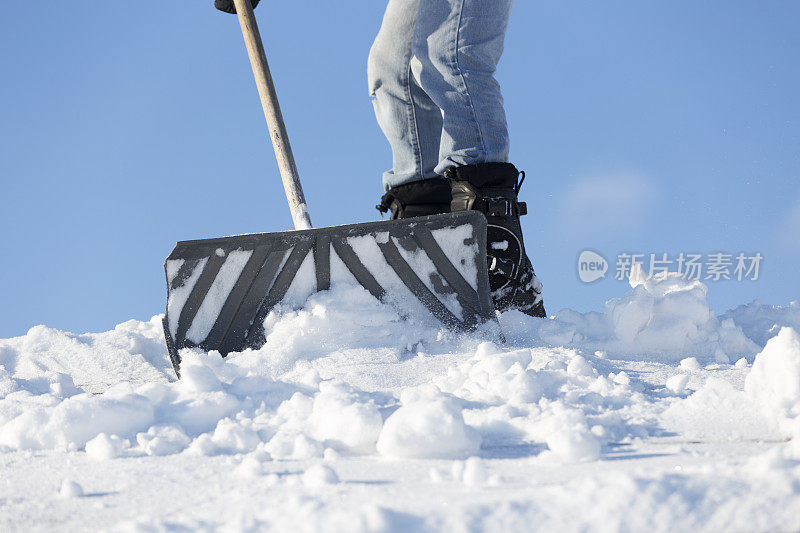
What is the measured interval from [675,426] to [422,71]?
1891 millimetres

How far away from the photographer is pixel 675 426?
3.89 feet

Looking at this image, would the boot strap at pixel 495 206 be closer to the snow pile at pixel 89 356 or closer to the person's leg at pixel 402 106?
the person's leg at pixel 402 106

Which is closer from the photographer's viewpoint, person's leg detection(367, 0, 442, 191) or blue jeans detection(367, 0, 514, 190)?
blue jeans detection(367, 0, 514, 190)

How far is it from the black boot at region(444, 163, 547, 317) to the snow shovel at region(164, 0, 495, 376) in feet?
1.30

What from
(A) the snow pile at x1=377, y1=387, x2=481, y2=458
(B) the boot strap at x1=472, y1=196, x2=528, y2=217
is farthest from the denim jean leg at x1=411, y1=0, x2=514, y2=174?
(A) the snow pile at x1=377, y1=387, x2=481, y2=458

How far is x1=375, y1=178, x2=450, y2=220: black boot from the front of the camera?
115 inches

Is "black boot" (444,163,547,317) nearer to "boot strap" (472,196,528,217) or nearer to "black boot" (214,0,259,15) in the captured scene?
"boot strap" (472,196,528,217)

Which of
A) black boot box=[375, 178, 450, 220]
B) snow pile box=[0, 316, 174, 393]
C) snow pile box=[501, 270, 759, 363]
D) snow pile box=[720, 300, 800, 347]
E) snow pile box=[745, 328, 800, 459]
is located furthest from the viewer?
black boot box=[375, 178, 450, 220]

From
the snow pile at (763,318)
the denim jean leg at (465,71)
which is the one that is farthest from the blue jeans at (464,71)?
the snow pile at (763,318)

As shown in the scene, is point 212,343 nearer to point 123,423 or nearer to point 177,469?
point 123,423

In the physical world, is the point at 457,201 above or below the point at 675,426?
above

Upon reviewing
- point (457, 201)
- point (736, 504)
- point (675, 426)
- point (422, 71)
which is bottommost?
point (675, 426)

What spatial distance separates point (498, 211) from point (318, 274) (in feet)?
2.66

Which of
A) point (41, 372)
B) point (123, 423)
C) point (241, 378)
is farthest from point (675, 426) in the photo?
point (41, 372)
